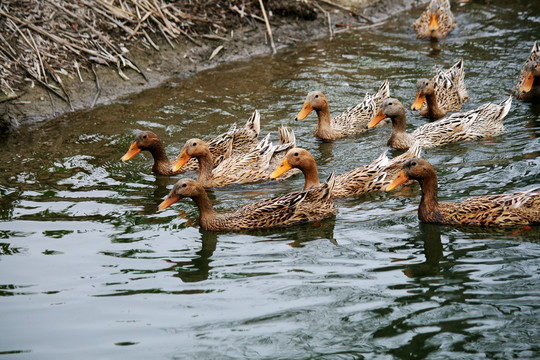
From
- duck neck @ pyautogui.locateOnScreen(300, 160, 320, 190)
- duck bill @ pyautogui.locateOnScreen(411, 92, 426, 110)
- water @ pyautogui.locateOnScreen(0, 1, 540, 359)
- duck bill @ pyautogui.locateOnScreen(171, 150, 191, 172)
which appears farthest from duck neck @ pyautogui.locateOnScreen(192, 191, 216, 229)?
duck bill @ pyautogui.locateOnScreen(411, 92, 426, 110)

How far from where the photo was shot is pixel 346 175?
334 inches

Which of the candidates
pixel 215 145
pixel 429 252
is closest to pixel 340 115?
pixel 215 145

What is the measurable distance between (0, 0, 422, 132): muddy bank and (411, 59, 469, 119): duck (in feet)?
13.6

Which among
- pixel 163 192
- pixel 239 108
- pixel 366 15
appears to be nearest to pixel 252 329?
pixel 163 192

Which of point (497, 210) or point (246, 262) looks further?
point (497, 210)

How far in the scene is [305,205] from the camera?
7617 millimetres

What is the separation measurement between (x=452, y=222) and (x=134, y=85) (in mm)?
7250

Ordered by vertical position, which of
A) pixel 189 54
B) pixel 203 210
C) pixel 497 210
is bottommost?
pixel 497 210

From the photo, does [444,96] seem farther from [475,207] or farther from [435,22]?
[475,207]

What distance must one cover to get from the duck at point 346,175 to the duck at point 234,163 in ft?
2.63

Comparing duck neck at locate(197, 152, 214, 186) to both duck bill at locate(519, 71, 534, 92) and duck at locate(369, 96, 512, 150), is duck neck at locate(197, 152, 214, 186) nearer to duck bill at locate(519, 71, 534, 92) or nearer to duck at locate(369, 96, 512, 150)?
duck at locate(369, 96, 512, 150)

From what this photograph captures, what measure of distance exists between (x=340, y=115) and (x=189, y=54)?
4060 mm

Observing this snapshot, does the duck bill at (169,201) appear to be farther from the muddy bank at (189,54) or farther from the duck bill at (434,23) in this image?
the duck bill at (434,23)

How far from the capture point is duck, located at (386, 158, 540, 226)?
22.6 feet
